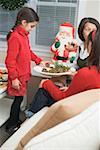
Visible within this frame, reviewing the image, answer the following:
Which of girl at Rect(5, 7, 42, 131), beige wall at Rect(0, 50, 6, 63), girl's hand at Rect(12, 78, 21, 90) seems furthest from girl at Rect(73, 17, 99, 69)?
beige wall at Rect(0, 50, 6, 63)

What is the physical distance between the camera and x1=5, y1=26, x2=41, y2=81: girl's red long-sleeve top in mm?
1866

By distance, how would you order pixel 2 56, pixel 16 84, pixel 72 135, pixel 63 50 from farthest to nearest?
pixel 2 56 < pixel 63 50 < pixel 16 84 < pixel 72 135

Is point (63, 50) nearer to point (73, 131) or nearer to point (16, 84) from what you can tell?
point (16, 84)

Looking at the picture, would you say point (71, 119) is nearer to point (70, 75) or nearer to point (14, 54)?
point (14, 54)

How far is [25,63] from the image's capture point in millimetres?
1976

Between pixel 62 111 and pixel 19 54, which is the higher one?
pixel 19 54

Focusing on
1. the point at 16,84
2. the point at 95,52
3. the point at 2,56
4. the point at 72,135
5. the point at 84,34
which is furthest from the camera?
the point at 2,56

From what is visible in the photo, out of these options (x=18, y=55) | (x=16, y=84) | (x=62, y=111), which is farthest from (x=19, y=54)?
(x=62, y=111)

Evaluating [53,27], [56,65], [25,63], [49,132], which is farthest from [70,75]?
[49,132]

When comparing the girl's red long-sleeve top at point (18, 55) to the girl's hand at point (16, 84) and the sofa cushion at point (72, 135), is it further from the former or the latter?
the sofa cushion at point (72, 135)

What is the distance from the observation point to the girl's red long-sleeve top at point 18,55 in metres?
1.87

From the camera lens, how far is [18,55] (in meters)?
1.94

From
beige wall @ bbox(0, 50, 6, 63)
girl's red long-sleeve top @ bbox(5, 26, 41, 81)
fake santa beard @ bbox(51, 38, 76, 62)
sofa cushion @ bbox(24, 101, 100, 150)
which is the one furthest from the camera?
beige wall @ bbox(0, 50, 6, 63)

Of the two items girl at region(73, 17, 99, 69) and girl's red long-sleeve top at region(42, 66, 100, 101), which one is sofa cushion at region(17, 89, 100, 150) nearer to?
girl's red long-sleeve top at region(42, 66, 100, 101)
